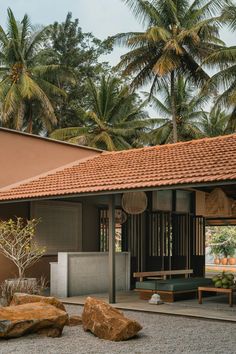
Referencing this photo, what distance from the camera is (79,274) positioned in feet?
45.0

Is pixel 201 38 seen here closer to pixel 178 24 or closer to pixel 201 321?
pixel 178 24

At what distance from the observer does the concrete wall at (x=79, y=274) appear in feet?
43.9

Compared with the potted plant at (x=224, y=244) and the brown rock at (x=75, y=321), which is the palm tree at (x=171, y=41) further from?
the brown rock at (x=75, y=321)

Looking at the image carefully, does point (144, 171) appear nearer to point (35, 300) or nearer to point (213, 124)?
point (35, 300)

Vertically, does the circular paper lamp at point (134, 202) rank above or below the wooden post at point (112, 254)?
above

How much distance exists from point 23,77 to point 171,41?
28.3 ft

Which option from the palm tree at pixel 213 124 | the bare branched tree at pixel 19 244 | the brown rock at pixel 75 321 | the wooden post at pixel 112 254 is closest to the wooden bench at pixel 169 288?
the wooden post at pixel 112 254

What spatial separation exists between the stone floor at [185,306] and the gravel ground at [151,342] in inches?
31.0

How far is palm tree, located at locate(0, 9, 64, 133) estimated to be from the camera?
32.5 m

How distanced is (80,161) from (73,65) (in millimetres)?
22076

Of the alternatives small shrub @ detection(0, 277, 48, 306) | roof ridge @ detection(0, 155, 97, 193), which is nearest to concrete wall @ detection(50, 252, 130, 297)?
small shrub @ detection(0, 277, 48, 306)

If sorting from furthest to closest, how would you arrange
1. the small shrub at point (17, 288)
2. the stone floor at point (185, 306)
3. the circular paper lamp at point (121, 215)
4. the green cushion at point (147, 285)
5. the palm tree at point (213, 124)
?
the palm tree at point (213, 124) → the circular paper lamp at point (121, 215) → the green cushion at point (147, 285) → the small shrub at point (17, 288) → the stone floor at point (185, 306)

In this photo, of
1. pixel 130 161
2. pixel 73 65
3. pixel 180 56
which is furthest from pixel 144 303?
pixel 73 65

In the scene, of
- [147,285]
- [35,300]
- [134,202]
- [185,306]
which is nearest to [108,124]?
[134,202]
